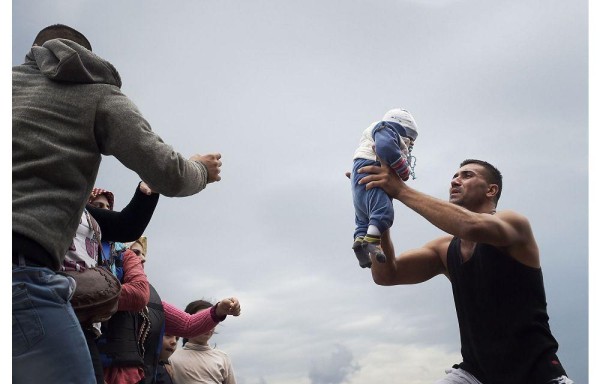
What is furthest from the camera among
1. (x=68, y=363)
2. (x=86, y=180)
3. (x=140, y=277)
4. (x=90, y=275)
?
(x=140, y=277)

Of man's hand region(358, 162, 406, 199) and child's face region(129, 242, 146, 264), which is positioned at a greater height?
man's hand region(358, 162, 406, 199)

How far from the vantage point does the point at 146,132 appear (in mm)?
2877

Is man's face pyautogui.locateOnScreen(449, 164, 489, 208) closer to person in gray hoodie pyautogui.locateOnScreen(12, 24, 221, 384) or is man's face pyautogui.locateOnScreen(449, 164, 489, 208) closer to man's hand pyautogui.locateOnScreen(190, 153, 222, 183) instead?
man's hand pyautogui.locateOnScreen(190, 153, 222, 183)

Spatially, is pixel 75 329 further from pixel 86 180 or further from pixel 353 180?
pixel 353 180

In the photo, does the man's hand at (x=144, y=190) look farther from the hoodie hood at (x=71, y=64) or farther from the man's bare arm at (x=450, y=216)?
the man's bare arm at (x=450, y=216)

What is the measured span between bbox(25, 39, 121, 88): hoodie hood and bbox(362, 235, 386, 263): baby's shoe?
2133mm

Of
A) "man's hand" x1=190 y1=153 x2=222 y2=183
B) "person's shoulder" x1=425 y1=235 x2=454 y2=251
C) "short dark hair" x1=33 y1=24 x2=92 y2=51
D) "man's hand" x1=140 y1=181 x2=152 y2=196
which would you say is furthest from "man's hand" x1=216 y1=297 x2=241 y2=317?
"short dark hair" x1=33 y1=24 x2=92 y2=51

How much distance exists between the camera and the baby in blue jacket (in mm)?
4473

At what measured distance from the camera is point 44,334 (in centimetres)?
241

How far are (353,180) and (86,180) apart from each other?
2.38 meters

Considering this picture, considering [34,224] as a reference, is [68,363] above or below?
below

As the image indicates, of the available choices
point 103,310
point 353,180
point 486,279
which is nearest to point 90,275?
point 103,310

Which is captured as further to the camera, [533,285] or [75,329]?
[533,285]

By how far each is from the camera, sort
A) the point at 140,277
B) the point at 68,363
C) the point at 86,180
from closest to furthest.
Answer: the point at 68,363, the point at 86,180, the point at 140,277
